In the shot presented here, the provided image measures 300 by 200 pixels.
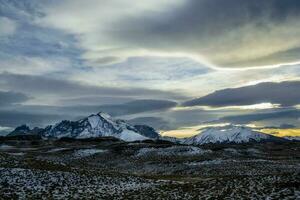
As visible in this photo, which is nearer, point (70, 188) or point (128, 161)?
point (70, 188)

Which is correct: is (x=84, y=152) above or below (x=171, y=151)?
above

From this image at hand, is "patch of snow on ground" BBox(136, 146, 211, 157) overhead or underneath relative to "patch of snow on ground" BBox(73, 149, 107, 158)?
underneath

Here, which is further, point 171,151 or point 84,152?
point 84,152

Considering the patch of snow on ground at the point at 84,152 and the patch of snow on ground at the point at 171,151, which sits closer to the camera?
the patch of snow on ground at the point at 171,151

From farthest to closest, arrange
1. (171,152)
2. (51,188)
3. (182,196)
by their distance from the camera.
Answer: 1. (171,152)
2. (51,188)
3. (182,196)

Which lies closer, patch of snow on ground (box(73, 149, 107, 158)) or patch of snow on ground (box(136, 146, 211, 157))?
patch of snow on ground (box(136, 146, 211, 157))

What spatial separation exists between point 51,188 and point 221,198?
53.7 ft

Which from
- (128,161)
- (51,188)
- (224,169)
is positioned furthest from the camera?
(128,161)

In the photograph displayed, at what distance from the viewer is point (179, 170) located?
2968 inches

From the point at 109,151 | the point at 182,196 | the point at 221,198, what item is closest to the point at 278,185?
the point at 221,198

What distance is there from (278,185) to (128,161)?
64746 mm

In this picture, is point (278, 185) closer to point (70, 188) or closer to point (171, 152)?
point (70, 188)

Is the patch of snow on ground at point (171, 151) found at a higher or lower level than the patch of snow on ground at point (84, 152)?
lower

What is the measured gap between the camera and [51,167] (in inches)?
1949
